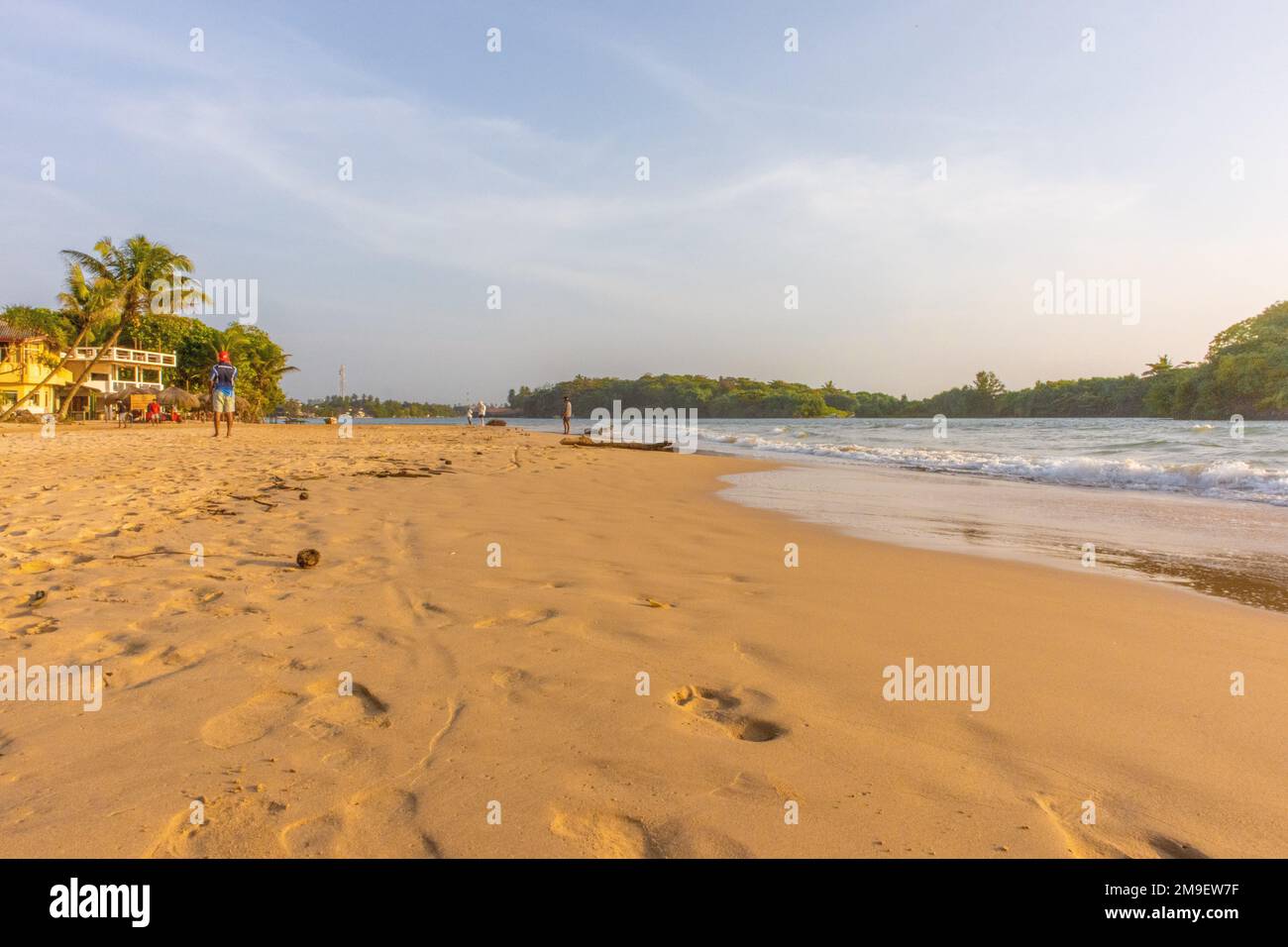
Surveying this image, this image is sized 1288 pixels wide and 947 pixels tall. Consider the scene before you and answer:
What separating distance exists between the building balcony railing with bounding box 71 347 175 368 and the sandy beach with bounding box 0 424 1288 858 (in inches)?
2127

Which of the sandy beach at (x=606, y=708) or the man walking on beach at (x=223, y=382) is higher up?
the man walking on beach at (x=223, y=382)

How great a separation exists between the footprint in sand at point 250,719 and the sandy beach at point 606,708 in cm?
1

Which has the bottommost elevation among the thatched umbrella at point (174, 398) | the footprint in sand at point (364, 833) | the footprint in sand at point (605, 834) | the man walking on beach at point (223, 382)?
the footprint in sand at point (605, 834)

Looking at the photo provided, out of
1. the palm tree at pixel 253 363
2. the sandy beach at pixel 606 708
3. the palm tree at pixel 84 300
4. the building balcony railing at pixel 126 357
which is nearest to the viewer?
the sandy beach at pixel 606 708

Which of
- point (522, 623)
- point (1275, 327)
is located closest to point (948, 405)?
point (1275, 327)

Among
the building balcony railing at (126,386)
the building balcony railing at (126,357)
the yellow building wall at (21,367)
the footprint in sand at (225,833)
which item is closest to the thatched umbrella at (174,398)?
the building balcony railing at (126,386)

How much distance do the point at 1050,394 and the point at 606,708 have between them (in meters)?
94.7

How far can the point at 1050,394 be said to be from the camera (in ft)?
267

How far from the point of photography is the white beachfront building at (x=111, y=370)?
47.4 m

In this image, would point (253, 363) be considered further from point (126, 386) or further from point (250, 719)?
point (250, 719)

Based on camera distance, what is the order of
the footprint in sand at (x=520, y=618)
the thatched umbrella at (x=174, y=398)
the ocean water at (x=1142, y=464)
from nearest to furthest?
the footprint in sand at (x=520, y=618) → the ocean water at (x=1142, y=464) → the thatched umbrella at (x=174, y=398)

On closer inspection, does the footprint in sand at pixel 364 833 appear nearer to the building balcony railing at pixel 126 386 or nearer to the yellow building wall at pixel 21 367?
the yellow building wall at pixel 21 367
